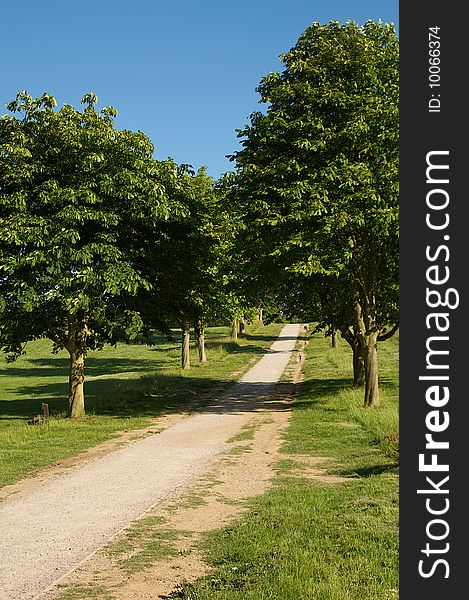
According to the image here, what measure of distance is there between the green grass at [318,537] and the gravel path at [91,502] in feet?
5.65

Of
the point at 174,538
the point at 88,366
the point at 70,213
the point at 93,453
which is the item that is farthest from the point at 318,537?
the point at 88,366

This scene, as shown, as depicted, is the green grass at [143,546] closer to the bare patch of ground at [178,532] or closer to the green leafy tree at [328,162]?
the bare patch of ground at [178,532]

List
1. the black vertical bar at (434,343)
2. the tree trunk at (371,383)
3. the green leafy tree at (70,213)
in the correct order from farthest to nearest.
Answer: the tree trunk at (371,383)
the green leafy tree at (70,213)
the black vertical bar at (434,343)

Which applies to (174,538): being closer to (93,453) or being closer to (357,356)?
(93,453)

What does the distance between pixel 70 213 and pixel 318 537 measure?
517 inches

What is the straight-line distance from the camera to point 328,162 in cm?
2031

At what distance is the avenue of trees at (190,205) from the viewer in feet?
63.8

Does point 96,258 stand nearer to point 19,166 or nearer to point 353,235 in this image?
point 19,166

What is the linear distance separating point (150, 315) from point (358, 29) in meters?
12.2

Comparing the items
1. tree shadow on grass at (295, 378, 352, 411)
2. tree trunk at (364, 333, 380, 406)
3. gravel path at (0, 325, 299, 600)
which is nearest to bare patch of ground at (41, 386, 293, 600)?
gravel path at (0, 325, 299, 600)

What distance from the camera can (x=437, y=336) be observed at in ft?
14.8

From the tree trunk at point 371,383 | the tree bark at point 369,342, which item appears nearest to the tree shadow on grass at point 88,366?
the tree bark at point 369,342

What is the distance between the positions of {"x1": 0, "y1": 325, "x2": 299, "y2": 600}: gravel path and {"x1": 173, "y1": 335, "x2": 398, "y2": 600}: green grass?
5.65 ft

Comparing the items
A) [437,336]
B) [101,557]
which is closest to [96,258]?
[101,557]
